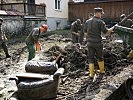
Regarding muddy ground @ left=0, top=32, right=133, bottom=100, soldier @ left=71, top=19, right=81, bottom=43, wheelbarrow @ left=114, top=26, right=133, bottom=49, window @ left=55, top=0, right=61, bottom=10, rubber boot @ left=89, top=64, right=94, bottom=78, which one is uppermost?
window @ left=55, top=0, right=61, bottom=10

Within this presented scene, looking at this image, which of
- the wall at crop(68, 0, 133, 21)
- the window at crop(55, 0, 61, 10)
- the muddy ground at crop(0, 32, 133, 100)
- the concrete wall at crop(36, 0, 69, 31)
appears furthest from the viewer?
the window at crop(55, 0, 61, 10)

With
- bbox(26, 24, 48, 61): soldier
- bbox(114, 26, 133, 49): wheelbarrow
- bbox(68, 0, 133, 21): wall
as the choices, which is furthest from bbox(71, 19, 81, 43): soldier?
bbox(68, 0, 133, 21): wall

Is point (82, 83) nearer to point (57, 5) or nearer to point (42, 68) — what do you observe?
point (42, 68)

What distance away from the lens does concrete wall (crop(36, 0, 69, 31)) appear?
30408 mm

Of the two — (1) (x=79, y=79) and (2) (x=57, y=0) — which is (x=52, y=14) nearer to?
(2) (x=57, y=0)

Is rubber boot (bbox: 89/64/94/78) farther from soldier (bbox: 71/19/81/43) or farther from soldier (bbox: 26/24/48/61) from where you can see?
soldier (bbox: 71/19/81/43)

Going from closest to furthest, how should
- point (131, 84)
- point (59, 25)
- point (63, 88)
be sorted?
point (131, 84)
point (63, 88)
point (59, 25)

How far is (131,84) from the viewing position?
7.11m

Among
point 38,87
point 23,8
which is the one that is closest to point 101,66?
point 38,87

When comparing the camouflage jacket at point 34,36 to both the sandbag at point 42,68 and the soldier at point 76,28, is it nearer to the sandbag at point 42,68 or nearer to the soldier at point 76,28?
the sandbag at point 42,68

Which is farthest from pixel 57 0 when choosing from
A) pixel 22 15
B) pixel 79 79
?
pixel 79 79

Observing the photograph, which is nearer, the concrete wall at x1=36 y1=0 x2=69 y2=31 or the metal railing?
the metal railing

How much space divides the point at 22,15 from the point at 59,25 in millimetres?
7968

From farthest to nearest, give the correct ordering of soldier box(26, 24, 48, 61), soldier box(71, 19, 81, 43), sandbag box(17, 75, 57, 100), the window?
the window → soldier box(71, 19, 81, 43) → soldier box(26, 24, 48, 61) → sandbag box(17, 75, 57, 100)
